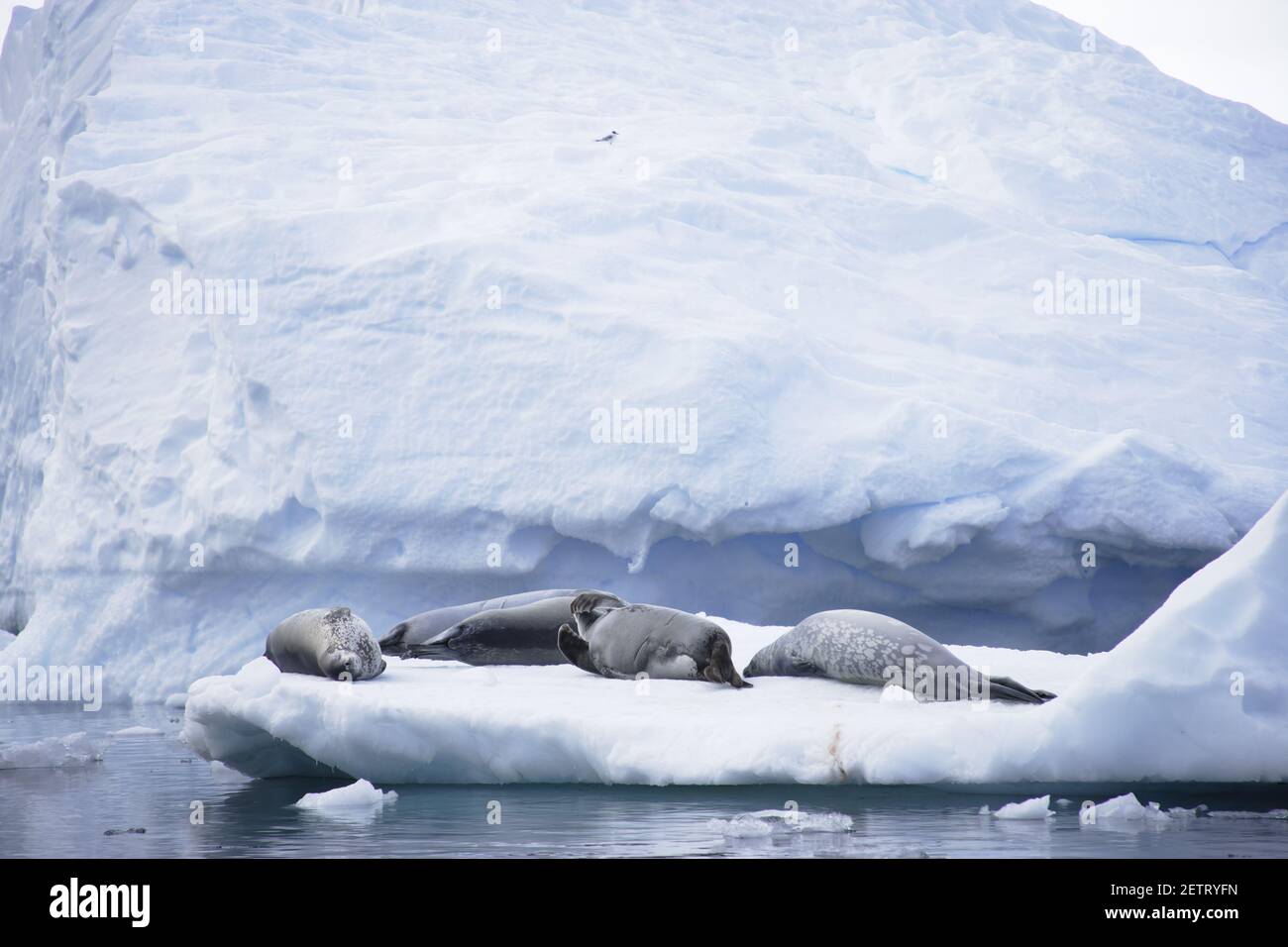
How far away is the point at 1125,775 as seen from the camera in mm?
4629

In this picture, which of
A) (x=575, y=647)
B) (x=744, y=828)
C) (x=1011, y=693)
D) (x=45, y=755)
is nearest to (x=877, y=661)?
(x=1011, y=693)

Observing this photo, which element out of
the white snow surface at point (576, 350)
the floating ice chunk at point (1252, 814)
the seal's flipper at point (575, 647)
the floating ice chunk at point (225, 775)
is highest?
the white snow surface at point (576, 350)

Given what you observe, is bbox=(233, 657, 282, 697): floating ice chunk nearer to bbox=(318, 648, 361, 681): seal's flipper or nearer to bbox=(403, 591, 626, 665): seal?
bbox=(318, 648, 361, 681): seal's flipper

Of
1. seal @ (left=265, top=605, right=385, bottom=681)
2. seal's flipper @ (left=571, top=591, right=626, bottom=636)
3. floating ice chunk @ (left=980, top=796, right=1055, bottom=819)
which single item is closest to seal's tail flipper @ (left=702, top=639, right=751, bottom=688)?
seal's flipper @ (left=571, top=591, right=626, bottom=636)

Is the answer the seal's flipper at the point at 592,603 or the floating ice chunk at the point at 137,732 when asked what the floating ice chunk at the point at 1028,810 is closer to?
the seal's flipper at the point at 592,603

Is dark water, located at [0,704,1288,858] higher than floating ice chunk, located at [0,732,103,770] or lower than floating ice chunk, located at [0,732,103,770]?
lower

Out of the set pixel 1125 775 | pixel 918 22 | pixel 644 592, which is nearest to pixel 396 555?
pixel 644 592

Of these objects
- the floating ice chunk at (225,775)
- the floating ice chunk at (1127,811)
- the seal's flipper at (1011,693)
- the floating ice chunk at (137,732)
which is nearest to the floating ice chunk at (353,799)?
the floating ice chunk at (225,775)

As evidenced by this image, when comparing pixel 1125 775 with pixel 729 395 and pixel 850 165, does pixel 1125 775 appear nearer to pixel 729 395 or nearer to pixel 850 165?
pixel 729 395

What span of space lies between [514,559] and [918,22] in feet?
44.0

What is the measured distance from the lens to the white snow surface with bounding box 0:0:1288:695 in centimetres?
1084

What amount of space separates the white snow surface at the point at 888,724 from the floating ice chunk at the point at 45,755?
2.26 metres

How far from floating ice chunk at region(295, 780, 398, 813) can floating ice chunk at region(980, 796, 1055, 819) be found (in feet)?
7.57

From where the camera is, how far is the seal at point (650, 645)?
582 centimetres
